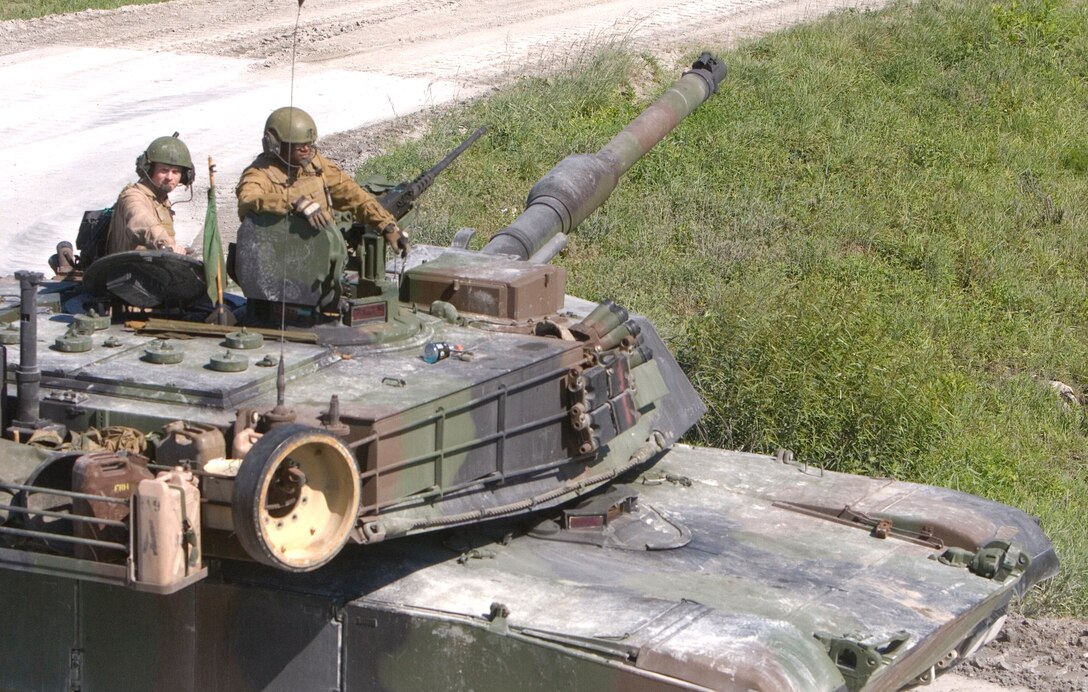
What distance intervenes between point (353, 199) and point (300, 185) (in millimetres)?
315

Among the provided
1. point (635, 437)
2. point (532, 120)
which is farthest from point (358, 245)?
point (532, 120)

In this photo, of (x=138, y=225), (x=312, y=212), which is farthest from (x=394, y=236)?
(x=138, y=225)

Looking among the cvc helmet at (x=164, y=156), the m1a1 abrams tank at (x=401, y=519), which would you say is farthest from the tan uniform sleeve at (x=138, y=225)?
the m1a1 abrams tank at (x=401, y=519)

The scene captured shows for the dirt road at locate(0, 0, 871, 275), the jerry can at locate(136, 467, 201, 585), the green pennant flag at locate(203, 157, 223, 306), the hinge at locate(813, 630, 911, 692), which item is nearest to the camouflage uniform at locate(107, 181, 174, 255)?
the green pennant flag at locate(203, 157, 223, 306)

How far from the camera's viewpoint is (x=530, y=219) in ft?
34.0

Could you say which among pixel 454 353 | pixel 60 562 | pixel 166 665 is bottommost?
pixel 166 665

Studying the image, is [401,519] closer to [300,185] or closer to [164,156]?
[300,185]

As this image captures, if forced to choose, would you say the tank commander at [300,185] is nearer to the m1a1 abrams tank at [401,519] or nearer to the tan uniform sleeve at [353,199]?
the tan uniform sleeve at [353,199]

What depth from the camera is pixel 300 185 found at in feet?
26.9

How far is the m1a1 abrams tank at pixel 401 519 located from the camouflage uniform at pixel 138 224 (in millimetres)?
375

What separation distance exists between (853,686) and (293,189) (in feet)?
11.3

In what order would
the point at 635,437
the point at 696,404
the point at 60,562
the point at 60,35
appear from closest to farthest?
the point at 60,562 → the point at 635,437 → the point at 696,404 → the point at 60,35

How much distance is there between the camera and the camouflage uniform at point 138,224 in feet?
28.3

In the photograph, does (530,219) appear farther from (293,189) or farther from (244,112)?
(244,112)
